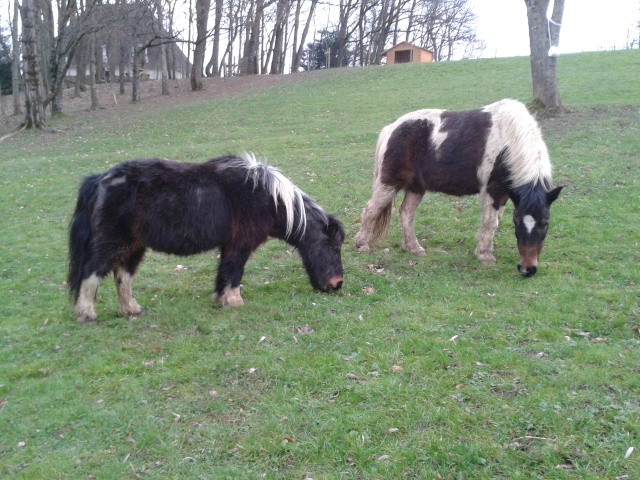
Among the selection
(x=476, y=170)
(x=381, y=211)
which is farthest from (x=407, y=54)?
(x=476, y=170)

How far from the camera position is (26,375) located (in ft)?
18.4

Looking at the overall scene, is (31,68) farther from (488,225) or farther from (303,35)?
(303,35)

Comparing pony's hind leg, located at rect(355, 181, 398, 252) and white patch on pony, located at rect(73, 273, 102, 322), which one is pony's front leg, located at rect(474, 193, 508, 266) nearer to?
pony's hind leg, located at rect(355, 181, 398, 252)

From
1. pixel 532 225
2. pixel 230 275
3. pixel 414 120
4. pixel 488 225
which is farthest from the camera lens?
pixel 414 120

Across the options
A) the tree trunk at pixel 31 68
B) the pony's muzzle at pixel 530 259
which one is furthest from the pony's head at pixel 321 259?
the tree trunk at pixel 31 68

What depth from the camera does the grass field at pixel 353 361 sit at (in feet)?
13.6

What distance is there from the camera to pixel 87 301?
662cm

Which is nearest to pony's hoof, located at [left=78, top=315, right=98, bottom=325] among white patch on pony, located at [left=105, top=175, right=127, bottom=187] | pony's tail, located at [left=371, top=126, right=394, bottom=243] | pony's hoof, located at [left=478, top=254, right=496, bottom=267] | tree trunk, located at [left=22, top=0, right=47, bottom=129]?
white patch on pony, located at [left=105, top=175, right=127, bottom=187]

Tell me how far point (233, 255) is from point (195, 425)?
281 cm

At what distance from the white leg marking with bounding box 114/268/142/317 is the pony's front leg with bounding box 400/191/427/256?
449 centimetres

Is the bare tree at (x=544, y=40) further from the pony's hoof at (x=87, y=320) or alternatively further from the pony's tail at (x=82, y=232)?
the pony's hoof at (x=87, y=320)

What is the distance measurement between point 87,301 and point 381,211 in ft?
15.7

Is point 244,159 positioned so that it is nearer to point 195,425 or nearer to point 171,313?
point 171,313

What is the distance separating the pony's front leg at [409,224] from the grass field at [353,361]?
310 millimetres
